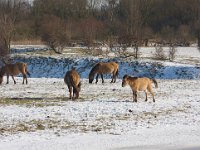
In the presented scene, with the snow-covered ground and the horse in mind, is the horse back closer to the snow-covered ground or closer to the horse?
the horse

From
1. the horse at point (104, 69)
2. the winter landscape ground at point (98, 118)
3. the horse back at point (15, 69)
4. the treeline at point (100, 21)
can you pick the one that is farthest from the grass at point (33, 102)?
the treeline at point (100, 21)

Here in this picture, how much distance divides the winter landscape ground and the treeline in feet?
78.0

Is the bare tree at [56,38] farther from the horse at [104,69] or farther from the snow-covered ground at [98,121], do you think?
the snow-covered ground at [98,121]

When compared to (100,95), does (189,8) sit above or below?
above

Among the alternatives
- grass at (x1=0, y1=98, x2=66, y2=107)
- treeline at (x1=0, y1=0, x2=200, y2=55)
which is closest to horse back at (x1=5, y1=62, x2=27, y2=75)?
grass at (x1=0, y1=98, x2=66, y2=107)

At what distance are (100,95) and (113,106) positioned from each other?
3.90m

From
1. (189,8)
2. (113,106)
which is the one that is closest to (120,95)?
(113,106)

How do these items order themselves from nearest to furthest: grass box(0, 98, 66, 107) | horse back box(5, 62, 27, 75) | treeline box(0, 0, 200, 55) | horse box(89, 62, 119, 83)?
grass box(0, 98, 66, 107)
horse back box(5, 62, 27, 75)
horse box(89, 62, 119, 83)
treeline box(0, 0, 200, 55)

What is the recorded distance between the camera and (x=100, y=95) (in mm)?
21922

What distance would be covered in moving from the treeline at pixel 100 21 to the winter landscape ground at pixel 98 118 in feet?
78.0

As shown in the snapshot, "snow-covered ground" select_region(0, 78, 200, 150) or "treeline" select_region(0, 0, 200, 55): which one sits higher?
"treeline" select_region(0, 0, 200, 55)

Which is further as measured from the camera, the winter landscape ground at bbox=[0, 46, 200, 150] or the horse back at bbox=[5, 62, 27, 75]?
the horse back at bbox=[5, 62, 27, 75]

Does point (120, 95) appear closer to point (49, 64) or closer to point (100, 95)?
point (100, 95)

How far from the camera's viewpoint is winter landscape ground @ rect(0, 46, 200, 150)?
1265 centimetres
